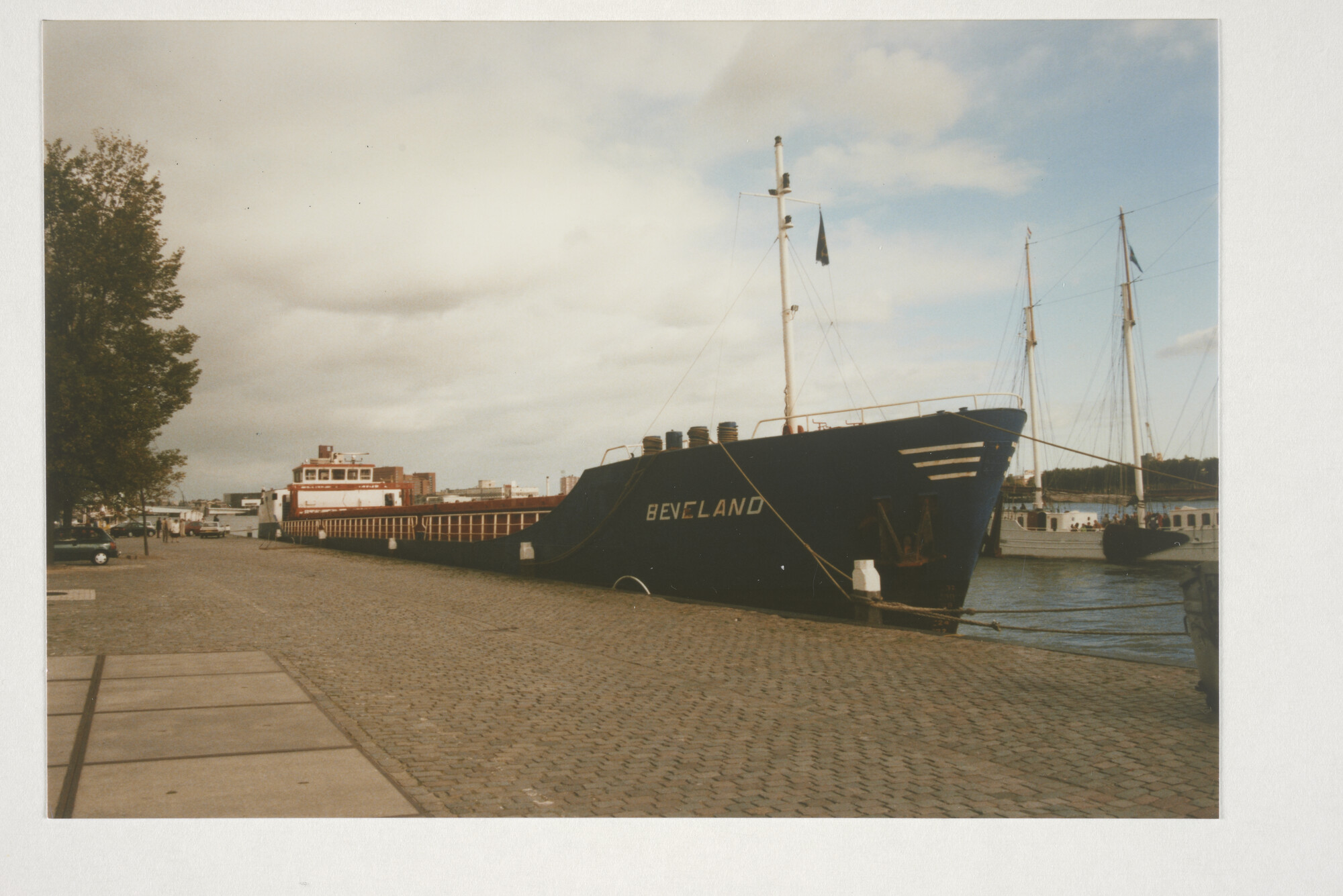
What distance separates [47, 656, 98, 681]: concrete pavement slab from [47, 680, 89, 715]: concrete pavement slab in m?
0.05

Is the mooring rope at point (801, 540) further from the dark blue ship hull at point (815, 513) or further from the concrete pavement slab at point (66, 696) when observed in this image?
the concrete pavement slab at point (66, 696)

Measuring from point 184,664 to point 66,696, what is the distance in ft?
3.49

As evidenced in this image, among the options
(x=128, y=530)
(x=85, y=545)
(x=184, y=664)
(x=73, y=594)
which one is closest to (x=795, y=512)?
(x=184, y=664)

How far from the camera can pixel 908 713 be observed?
453cm

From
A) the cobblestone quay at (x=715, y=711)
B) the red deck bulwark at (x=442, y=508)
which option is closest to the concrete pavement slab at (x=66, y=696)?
the cobblestone quay at (x=715, y=711)

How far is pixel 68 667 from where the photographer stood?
5.24m

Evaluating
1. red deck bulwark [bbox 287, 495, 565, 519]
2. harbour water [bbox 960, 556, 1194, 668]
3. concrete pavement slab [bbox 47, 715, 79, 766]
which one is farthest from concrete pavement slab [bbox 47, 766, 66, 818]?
red deck bulwark [bbox 287, 495, 565, 519]

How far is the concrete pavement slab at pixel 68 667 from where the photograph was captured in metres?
4.83

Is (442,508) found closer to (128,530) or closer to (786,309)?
(128,530)

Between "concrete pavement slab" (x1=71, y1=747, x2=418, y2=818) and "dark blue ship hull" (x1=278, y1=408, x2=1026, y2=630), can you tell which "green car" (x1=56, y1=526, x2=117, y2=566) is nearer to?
"concrete pavement slab" (x1=71, y1=747, x2=418, y2=818)
